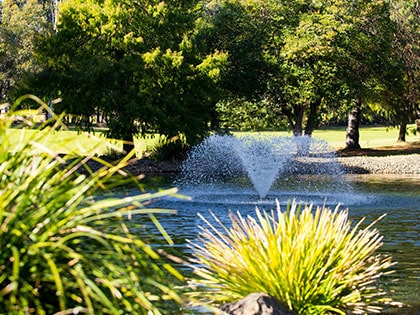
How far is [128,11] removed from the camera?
2772 centimetres

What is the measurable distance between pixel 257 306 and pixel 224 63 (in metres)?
23.3

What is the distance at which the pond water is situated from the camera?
32.7 ft

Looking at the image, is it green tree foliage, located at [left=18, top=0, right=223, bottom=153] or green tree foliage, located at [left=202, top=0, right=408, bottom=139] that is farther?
green tree foliage, located at [left=202, top=0, right=408, bottom=139]

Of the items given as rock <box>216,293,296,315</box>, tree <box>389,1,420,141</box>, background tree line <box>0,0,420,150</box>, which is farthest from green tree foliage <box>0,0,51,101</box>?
rock <box>216,293,296,315</box>

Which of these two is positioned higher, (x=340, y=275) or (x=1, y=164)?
(x=1, y=164)

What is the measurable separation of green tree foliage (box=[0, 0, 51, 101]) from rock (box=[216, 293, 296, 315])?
5201cm

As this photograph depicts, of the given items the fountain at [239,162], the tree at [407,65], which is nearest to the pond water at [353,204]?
the fountain at [239,162]

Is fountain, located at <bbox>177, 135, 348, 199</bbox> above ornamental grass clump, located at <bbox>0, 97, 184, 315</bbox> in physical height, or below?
below

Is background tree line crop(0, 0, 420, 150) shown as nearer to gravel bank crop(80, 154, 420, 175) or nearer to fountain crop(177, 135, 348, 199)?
fountain crop(177, 135, 348, 199)

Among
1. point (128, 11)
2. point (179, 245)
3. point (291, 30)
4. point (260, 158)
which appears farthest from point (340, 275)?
point (291, 30)

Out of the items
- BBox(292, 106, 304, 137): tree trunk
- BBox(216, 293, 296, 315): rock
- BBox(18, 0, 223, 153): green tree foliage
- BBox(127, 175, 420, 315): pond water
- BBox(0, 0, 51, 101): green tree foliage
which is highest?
BBox(0, 0, 51, 101): green tree foliage

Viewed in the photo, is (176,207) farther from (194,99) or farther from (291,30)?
(291,30)

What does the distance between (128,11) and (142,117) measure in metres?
4.04

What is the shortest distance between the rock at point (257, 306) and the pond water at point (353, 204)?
2.16 m
